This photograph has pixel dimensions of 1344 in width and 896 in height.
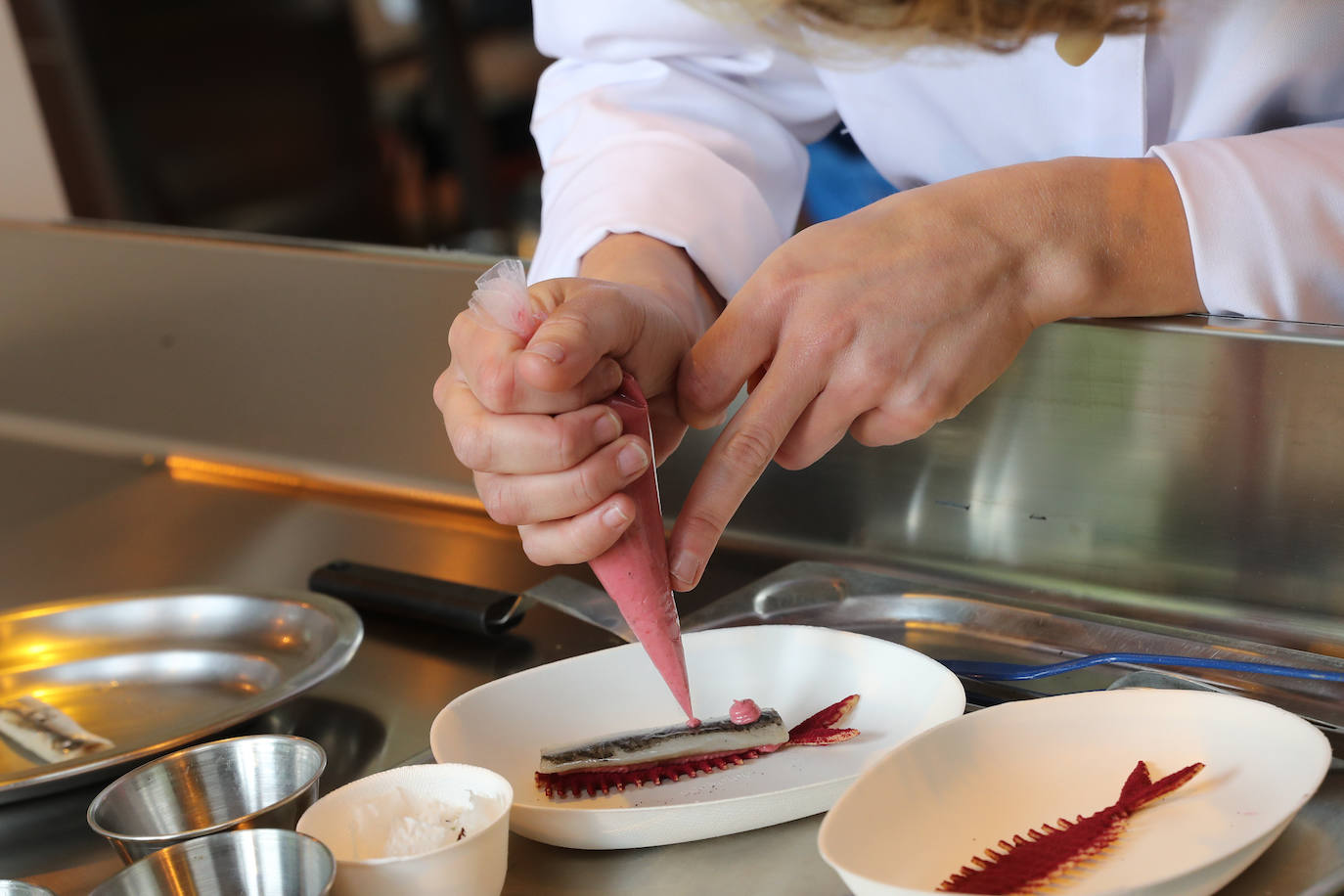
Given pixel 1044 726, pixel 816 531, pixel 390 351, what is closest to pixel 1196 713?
pixel 1044 726

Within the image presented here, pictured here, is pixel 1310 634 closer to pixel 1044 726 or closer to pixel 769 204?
pixel 1044 726

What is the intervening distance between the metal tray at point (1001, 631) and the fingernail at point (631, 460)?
19 centimetres

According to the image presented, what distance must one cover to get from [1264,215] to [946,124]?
33cm

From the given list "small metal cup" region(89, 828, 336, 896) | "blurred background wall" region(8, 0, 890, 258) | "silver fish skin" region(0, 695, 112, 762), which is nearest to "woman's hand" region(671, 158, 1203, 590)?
"small metal cup" region(89, 828, 336, 896)

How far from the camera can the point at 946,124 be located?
0.95 metres

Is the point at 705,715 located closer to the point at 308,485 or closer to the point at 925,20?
the point at 925,20

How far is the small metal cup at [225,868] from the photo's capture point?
493 mm

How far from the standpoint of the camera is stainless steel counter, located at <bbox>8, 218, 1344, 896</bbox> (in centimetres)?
67

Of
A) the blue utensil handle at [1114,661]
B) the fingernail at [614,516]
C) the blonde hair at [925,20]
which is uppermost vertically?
the blonde hair at [925,20]

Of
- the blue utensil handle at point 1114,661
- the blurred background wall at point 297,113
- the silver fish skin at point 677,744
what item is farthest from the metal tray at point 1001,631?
the blurred background wall at point 297,113

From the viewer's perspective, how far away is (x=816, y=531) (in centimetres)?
89

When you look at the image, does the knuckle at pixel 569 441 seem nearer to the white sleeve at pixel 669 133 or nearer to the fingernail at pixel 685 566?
the fingernail at pixel 685 566

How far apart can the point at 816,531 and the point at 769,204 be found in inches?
10.9

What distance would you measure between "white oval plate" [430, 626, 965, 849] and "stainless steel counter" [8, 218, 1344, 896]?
0.06ft
